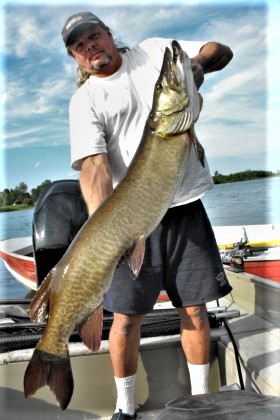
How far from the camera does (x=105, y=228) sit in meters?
1.64

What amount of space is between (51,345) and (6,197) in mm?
1875

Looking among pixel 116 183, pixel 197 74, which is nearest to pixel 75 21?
pixel 197 74

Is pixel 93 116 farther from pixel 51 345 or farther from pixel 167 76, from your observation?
pixel 51 345

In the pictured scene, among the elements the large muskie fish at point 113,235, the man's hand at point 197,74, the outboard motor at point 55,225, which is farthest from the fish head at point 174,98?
the outboard motor at point 55,225

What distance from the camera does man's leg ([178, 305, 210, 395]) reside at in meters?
2.21

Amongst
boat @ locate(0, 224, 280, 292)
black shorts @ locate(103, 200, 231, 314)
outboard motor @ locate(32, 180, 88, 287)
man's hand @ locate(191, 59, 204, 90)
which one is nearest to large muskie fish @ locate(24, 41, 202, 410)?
man's hand @ locate(191, 59, 204, 90)

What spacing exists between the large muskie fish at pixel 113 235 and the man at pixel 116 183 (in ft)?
1.15

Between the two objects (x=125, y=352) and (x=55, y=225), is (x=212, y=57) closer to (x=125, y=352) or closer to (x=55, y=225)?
(x=125, y=352)

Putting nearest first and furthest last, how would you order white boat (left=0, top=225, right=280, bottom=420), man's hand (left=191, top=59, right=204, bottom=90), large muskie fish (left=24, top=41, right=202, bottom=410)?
large muskie fish (left=24, top=41, right=202, bottom=410) < man's hand (left=191, top=59, right=204, bottom=90) < white boat (left=0, top=225, right=280, bottom=420)

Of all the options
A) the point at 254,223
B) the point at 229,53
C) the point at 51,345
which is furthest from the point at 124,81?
the point at 254,223

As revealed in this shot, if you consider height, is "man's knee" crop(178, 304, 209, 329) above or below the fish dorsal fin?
below

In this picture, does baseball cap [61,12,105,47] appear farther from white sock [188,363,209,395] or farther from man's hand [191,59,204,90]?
white sock [188,363,209,395]

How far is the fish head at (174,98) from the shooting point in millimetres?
1753

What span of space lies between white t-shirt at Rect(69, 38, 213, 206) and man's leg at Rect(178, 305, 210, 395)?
0.51 m
